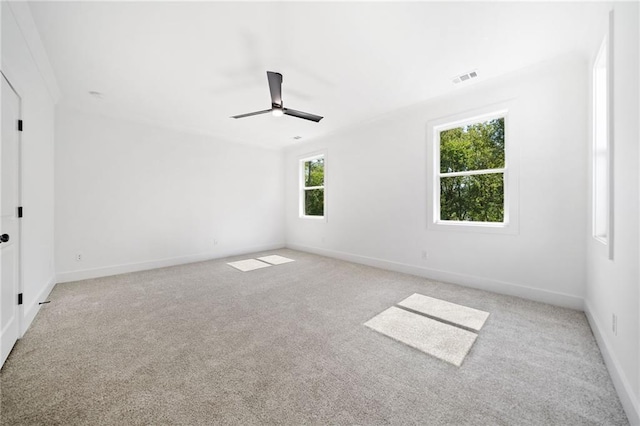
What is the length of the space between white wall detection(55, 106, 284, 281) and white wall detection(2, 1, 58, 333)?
1.16 feet

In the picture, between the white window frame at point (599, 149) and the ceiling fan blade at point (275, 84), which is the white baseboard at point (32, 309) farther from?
the white window frame at point (599, 149)

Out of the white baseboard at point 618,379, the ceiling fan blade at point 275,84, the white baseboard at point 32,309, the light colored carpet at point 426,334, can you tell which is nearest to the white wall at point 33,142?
the white baseboard at point 32,309

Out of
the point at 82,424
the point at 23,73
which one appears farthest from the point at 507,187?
the point at 23,73

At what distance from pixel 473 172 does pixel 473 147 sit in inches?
14.8

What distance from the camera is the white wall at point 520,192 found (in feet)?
8.96

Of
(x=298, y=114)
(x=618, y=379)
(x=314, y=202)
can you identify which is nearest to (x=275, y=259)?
(x=314, y=202)

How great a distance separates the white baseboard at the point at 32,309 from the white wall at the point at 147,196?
29.6 inches

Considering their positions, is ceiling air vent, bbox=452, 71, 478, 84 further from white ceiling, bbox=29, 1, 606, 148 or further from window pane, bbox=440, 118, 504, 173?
window pane, bbox=440, 118, 504, 173

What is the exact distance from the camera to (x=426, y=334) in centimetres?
221

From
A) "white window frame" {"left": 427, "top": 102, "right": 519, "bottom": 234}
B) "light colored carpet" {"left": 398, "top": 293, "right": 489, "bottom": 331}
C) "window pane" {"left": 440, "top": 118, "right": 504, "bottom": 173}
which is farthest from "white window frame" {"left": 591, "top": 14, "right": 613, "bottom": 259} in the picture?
"light colored carpet" {"left": 398, "top": 293, "right": 489, "bottom": 331}

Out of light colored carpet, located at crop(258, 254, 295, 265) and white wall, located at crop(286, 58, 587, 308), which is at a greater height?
white wall, located at crop(286, 58, 587, 308)

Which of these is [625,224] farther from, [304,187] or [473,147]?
[304,187]

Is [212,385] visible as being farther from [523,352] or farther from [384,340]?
[523,352]

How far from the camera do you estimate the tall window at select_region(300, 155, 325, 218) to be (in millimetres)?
6039
